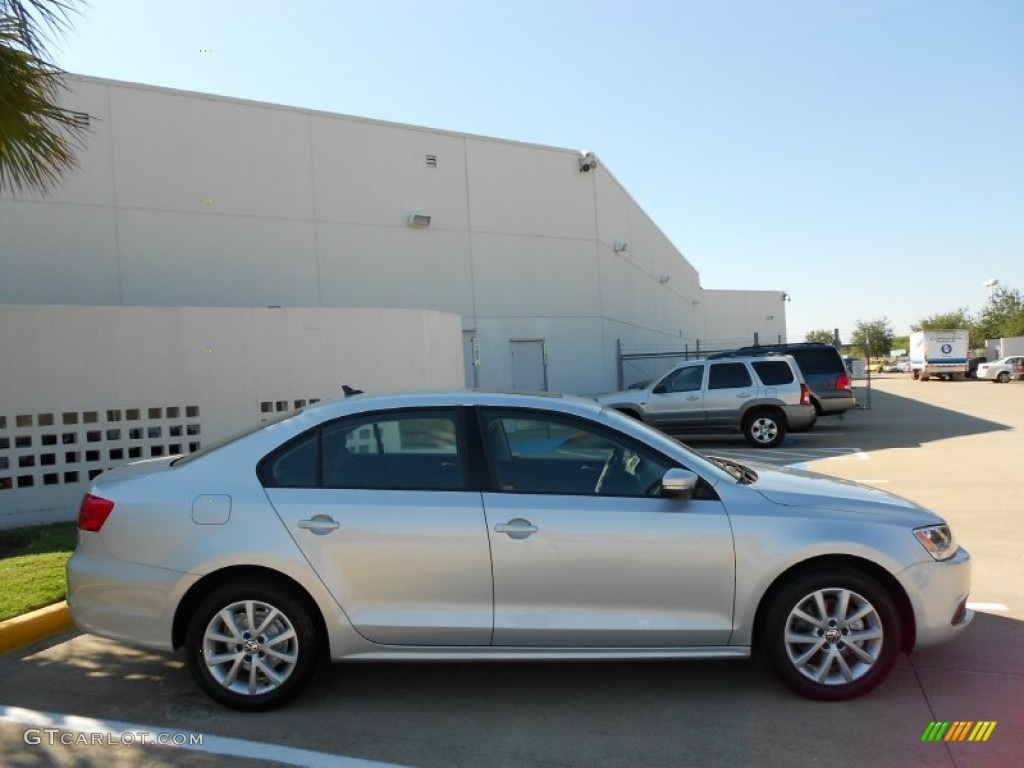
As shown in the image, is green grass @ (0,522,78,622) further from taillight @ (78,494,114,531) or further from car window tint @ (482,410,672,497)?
car window tint @ (482,410,672,497)

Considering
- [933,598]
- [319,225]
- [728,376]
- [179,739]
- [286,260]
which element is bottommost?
[179,739]

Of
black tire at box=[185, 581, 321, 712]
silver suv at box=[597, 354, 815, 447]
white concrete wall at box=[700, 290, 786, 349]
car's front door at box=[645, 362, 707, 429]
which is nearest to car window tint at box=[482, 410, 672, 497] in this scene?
black tire at box=[185, 581, 321, 712]

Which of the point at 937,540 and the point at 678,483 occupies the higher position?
the point at 678,483

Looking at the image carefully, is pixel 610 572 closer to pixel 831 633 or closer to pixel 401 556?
pixel 401 556

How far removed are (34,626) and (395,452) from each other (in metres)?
2.88

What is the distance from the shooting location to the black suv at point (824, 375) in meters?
16.8

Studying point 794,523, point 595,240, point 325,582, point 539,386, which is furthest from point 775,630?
point 595,240

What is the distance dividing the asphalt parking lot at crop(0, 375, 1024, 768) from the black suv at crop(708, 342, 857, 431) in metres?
12.2

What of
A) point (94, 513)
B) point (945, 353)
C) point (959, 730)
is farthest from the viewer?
point (945, 353)

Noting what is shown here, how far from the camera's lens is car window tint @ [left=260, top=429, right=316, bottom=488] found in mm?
3893

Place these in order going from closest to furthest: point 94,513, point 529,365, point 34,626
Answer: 1. point 94,513
2. point 34,626
3. point 529,365

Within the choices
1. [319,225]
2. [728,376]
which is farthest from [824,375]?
[319,225]

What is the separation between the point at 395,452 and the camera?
4.02 metres

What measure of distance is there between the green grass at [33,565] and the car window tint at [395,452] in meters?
2.23
